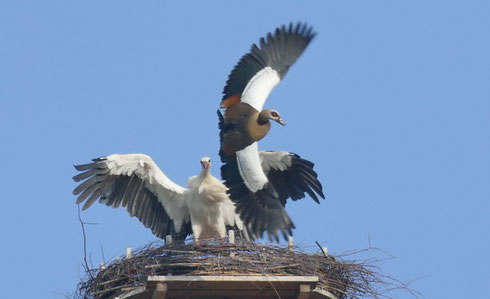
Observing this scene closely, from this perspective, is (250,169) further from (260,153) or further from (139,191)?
(139,191)

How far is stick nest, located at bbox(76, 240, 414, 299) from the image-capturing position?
13.8 meters

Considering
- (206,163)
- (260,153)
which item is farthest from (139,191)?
(260,153)

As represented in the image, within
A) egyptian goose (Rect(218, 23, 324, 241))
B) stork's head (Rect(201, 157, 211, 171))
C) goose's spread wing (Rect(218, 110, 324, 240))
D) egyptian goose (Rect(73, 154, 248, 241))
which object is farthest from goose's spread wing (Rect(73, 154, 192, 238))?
goose's spread wing (Rect(218, 110, 324, 240))

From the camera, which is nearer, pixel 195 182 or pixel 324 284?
pixel 324 284

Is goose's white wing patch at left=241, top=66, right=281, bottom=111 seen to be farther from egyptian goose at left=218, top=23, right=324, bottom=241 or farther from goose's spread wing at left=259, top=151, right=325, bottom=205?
goose's spread wing at left=259, top=151, right=325, bottom=205

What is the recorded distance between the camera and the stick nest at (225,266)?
13.8 m

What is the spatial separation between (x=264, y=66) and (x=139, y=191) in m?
2.33

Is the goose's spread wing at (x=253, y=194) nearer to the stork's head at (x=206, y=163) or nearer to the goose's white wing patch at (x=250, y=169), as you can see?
the goose's white wing patch at (x=250, y=169)

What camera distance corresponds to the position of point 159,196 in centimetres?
1655

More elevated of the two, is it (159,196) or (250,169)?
(159,196)

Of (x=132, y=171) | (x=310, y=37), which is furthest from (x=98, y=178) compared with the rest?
(x=310, y=37)

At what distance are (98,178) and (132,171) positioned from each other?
20.0 inches

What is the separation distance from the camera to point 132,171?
16234mm

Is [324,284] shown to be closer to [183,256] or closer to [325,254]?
[325,254]
